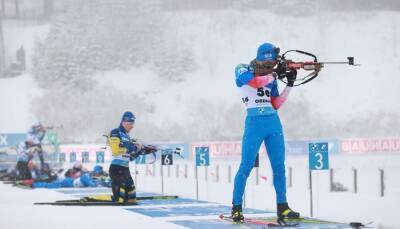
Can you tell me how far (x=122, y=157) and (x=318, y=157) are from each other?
4398 mm

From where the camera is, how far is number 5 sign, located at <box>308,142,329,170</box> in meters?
15.4

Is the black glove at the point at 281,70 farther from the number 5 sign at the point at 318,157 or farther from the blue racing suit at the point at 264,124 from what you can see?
the number 5 sign at the point at 318,157

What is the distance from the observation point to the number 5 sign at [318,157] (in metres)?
15.4

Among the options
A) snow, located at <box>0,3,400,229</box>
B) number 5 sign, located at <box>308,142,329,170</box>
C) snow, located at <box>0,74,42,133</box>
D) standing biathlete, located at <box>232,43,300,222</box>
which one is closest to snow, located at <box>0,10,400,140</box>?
snow, located at <box>0,3,400,229</box>

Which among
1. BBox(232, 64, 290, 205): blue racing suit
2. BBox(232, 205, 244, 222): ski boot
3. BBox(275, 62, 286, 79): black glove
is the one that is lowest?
BBox(232, 205, 244, 222): ski boot

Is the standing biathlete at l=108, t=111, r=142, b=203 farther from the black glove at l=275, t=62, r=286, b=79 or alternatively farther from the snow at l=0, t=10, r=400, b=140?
the snow at l=0, t=10, r=400, b=140

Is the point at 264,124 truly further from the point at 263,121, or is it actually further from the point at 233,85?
the point at 233,85

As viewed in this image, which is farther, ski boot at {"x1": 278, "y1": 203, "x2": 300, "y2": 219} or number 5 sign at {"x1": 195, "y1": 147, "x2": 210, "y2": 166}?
number 5 sign at {"x1": 195, "y1": 147, "x2": 210, "y2": 166}

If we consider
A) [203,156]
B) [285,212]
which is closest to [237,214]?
[285,212]

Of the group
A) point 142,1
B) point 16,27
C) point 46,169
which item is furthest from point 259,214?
point 16,27

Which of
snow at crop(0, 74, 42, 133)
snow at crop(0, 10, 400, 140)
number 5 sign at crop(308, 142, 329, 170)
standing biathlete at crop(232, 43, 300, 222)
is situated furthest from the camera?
snow at crop(0, 10, 400, 140)

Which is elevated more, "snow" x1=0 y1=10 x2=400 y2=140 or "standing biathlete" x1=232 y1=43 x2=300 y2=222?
"snow" x1=0 y1=10 x2=400 y2=140

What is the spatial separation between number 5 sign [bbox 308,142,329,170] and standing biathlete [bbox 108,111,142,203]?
156 inches

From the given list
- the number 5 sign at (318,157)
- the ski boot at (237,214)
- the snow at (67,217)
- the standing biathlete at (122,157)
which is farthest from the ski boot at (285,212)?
the standing biathlete at (122,157)
